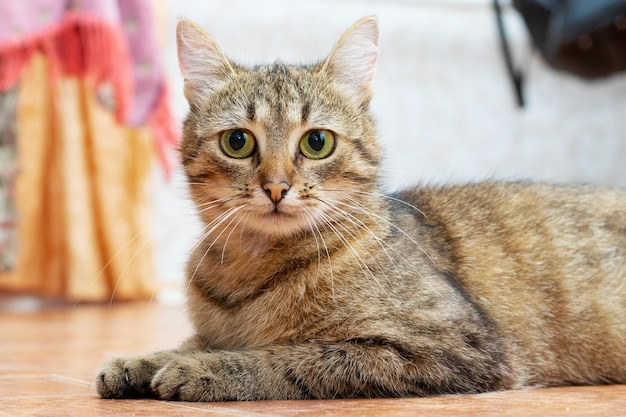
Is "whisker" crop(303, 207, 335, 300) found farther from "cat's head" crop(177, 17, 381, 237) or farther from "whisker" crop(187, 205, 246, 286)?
"whisker" crop(187, 205, 246, 286)

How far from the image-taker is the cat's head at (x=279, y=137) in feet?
5.03

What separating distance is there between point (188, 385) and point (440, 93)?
11.4 feet

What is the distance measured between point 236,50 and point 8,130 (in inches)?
49.7

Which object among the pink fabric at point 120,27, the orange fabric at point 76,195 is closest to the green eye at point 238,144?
the pink fabric at point 120,27

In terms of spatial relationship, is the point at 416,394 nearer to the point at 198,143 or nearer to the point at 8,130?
the point at 198,143

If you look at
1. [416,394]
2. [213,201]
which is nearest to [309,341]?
[416,394]

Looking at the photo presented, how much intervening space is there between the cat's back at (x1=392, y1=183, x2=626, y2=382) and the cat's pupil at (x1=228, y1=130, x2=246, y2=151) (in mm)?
401

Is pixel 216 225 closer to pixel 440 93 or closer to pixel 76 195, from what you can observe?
pixel 76 195

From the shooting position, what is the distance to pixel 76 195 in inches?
160

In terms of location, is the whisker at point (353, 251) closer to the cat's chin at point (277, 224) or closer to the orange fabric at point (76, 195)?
the cat's chin at point (277, 224)

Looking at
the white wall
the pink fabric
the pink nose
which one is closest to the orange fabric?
the white wall

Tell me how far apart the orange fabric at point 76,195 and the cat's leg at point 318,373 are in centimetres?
268

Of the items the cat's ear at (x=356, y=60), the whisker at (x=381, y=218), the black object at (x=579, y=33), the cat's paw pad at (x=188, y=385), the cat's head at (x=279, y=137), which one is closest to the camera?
the cat's paw pad at (x=188, y=385)

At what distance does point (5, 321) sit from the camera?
3553 millimetres
